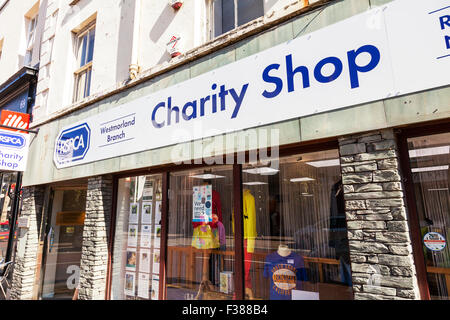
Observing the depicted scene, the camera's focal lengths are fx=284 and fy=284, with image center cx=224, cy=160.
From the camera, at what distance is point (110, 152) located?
5.70 metres

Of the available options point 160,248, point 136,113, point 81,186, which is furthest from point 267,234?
point 81,186

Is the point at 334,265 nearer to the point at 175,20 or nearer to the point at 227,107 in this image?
the point at 227,107

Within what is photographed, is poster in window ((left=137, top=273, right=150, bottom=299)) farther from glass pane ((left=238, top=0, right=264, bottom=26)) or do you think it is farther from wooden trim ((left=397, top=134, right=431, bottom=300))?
glass pane ((left=238, top=0, right=264, bottom=26))

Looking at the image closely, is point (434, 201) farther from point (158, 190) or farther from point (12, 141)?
point (12, 141)

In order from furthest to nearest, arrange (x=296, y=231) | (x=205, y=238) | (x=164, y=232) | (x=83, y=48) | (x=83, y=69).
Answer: (x=83, y=48) → (x=83, y=69) → (x=164, y=232) → (x=205, y=238) → (x=296, y=231)

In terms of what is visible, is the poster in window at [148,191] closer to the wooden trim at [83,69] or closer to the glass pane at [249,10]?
the glass pane at [249,10]

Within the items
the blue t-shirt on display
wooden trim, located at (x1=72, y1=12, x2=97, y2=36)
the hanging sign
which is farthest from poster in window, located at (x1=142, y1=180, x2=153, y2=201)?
wooden trim, located at (x1=72, y1=12, x2=97, y2=36)

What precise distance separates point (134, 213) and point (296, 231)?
11.5ft

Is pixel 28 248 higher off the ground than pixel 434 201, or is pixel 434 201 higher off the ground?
pixel 434 201

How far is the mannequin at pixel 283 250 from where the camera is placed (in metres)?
3.86

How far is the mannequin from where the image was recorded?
3.86 metres

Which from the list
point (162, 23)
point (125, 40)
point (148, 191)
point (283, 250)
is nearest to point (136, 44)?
point (125, 40)

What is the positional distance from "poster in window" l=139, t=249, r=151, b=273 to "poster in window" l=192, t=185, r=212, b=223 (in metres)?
1.35

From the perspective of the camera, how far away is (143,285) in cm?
537
